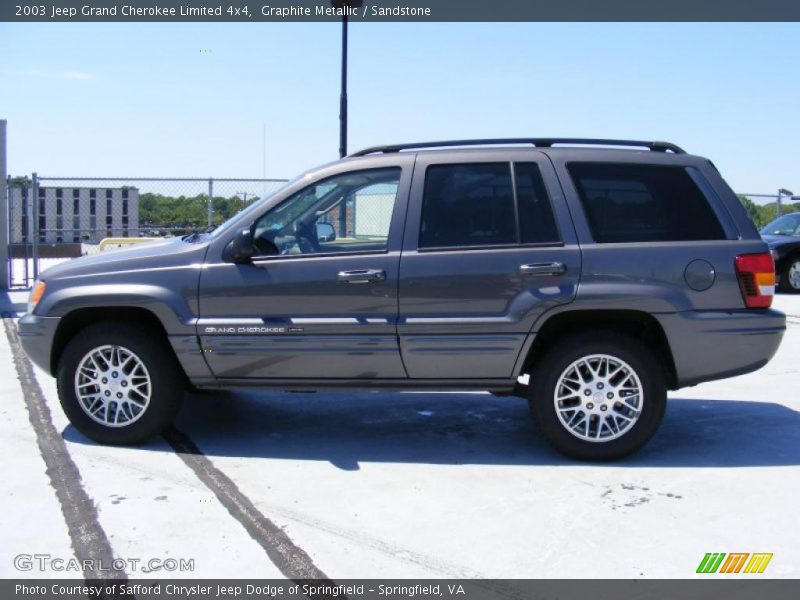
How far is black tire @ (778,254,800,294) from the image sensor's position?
619 inches

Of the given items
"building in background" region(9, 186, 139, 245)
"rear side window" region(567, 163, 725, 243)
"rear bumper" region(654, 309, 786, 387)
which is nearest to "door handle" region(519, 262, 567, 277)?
"rear side window" region(567, 163, 725, 243)

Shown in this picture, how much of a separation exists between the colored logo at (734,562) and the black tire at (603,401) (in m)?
1.29

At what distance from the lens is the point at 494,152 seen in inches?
207

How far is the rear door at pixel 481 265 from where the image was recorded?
16.5 ft

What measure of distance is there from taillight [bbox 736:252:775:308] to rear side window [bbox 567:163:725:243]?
8.7 inches

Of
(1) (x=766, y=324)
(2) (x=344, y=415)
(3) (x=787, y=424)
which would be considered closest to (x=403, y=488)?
(2) (x=344, y=415)

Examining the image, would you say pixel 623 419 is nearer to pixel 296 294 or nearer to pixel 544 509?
pixel 544 509

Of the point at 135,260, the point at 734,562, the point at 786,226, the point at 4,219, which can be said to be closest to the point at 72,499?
the point at 135,260

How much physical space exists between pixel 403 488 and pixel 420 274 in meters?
1.28

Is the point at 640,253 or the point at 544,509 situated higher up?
the point at 640,253

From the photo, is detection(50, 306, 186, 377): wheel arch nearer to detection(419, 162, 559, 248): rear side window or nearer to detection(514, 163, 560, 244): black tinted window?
detection(419, 162, 559, 248): rear side window

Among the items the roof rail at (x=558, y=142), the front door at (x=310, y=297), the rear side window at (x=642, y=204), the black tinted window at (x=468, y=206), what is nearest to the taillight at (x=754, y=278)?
the rear side window at (x=642, y=204)

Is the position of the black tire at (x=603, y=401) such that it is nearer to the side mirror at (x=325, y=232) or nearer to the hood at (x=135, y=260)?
the side mirror at (x=325, y=232)

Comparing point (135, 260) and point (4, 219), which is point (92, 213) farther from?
point (135, 260)
